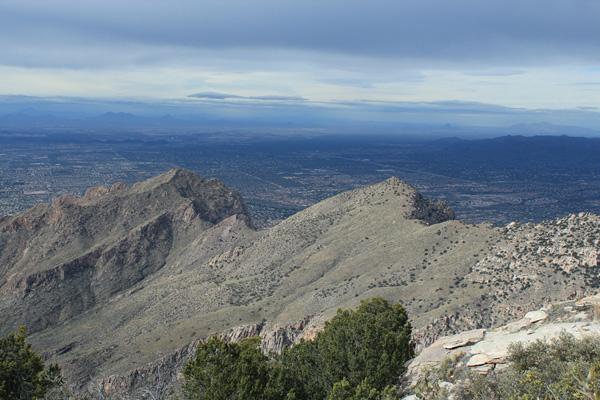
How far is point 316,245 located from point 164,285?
790 inches

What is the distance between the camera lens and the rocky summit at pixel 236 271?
37688mm

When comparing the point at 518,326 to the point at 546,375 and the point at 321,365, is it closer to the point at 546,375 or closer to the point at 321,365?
the point at 546,375

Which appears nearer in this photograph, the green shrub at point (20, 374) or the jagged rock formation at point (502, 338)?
the jagged rock formation at point (502, 338)

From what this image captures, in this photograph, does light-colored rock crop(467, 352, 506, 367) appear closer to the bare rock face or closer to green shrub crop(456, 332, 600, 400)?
green shrub crop(456, 332, 600, 400)

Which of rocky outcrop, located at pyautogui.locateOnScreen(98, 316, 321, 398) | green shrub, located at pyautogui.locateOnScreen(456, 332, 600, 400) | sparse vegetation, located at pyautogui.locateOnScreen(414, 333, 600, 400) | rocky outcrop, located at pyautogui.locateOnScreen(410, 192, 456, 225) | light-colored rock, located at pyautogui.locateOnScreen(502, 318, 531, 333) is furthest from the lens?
rocky outcrop, located at pyautogui.locateOnScreen(410, 192, 456, 225)

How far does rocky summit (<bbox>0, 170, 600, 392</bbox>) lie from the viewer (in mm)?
37688

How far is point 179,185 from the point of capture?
8812cm

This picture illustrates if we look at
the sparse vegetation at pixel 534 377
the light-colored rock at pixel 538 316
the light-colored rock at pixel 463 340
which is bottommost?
the light-colored rock at pixel 463 340

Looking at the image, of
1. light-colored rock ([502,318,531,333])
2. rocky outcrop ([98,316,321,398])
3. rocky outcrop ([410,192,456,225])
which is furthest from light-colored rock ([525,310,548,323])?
rocky outcrop ([410,192,456,225])

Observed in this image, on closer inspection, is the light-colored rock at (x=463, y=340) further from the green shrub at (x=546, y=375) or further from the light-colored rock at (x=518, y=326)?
the green shrub at (x=546, y=375)

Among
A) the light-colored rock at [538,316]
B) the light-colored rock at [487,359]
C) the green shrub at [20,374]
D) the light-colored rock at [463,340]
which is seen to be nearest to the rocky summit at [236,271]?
the light-colored rock at [538,316]

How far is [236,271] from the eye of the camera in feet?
193

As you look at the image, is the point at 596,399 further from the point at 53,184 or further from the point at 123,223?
the point at 53,184

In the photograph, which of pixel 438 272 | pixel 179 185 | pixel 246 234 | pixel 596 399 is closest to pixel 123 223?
pixel 179 185
